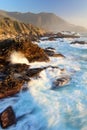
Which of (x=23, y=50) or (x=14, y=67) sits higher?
(x=23, y=50)

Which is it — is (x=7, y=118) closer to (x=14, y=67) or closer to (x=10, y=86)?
(x=10, y=86)

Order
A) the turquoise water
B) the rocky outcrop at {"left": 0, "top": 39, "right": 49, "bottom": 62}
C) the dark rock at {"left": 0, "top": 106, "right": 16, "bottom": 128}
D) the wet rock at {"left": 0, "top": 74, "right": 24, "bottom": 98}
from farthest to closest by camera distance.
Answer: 1. the rocky outcrop at {"left": 0, "top": 39, "right": 49, "bottom": 62}
2. the wet rock at {"left": 0, "top": 74, "right": 24, "bottom": 98}
3. the turquoise water
4. the dark rock at {"left": 0, "top": 106, "right": 16, "bottom": 128}

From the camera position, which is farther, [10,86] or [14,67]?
[14,67]

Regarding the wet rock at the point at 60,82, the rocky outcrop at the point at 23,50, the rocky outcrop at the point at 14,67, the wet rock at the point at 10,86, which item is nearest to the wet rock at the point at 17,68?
Result: the rocky outcrop at the point at 14,67

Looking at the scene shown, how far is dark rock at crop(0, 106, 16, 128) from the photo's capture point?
8195 millimetres

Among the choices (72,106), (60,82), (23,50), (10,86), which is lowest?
(72,106)

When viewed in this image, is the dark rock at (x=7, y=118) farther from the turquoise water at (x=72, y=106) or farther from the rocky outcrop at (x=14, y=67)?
the rocky outcrop at (x=14, y=67)

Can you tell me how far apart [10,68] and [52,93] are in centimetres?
424

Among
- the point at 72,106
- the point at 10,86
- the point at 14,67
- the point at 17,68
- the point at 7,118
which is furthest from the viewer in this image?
the point at 14,67

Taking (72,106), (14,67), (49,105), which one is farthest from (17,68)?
(72,106)

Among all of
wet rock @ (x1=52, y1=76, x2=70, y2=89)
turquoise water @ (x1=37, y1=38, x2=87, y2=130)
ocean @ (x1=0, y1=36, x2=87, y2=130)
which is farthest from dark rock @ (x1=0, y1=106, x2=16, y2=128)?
wet rock @ (x1=52, y1=76, x2=70, y2=89)

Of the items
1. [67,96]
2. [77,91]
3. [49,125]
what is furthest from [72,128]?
[77,91]

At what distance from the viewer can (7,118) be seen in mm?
8398

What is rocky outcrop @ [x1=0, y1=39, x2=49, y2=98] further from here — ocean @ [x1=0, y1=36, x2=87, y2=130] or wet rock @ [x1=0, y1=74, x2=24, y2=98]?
ocean @ [x1=0, y1=36, x2=87, y2=130]
